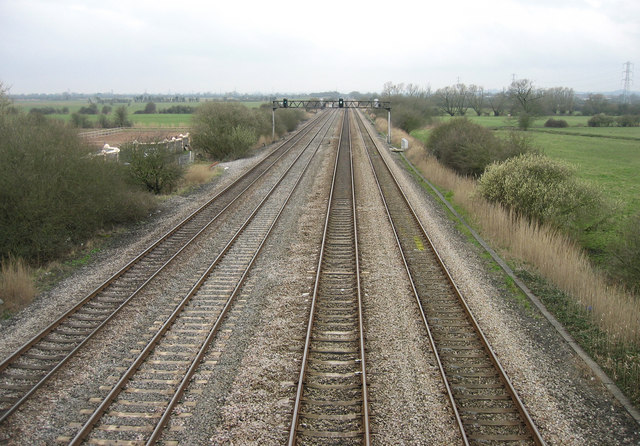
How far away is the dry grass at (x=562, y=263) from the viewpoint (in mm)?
9125

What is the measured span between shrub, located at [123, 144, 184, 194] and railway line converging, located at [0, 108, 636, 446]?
6654 mm

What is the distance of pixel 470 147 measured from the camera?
87.2 feet

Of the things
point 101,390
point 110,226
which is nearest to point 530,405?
point 101,390

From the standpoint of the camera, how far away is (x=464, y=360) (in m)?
8.09

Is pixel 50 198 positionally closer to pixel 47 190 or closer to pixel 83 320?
pixel 47 190

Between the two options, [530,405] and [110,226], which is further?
[110,226]

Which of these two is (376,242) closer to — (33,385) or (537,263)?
(537,263)

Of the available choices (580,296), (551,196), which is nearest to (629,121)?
(551,196)

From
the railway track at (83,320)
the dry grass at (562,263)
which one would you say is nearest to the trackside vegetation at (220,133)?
the railway track at (83,320)

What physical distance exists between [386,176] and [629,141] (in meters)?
48.3

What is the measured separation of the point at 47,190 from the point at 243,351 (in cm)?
835

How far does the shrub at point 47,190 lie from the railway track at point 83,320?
2.43 meters

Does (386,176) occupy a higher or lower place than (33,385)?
higher

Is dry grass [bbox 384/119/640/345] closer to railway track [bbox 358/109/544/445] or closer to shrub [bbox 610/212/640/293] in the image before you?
shrub [bbox 610/212/640/293]
